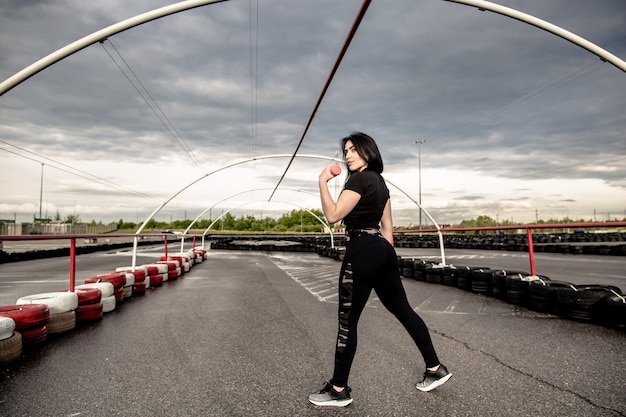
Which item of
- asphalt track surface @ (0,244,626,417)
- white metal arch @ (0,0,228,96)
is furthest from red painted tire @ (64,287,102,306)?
white metal arch @ (0,0,228,96)

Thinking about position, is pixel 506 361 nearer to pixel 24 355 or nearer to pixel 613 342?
pixel 613 342

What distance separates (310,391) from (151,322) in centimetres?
345

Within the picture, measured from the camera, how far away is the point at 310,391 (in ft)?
9.64

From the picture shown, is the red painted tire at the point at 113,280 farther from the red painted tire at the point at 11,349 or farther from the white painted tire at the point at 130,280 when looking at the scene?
the red painted tire at the point at 11,349

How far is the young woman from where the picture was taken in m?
2.69

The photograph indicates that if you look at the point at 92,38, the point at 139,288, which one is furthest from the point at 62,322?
the point at 92,38

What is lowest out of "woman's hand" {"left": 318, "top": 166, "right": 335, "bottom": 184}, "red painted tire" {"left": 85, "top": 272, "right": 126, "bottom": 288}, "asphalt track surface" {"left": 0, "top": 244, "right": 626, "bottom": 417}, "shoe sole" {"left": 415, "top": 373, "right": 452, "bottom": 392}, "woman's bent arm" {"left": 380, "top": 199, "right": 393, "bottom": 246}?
"asphalt track surface" {"left": 0, "top": 244, "right": 626, "bottom": 417}

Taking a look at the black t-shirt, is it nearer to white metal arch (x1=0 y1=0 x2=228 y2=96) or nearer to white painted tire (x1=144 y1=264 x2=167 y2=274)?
white metal arch (x1=0 y1=0 x2=228 y2=96)

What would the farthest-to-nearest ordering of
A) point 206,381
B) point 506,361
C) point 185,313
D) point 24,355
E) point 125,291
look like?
point 125,291 < point 185,313 < point 24,355 < point 506,361 < point 206,381

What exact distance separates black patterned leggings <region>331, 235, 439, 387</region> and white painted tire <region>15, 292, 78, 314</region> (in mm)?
4069

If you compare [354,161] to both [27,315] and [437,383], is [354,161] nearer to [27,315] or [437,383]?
[437,383]

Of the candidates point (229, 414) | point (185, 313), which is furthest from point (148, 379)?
point (185, 313)

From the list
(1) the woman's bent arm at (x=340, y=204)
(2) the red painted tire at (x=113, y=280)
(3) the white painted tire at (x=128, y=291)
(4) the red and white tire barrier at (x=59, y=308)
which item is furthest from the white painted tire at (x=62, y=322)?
(1) the woman's bent arm at (x=340, y=204)

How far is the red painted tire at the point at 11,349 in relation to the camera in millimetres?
3615
